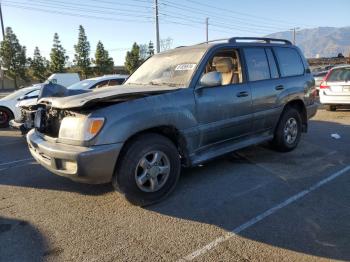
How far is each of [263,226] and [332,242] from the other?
647 millimetres

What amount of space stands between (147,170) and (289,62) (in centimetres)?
374

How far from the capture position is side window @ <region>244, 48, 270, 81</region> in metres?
5.53

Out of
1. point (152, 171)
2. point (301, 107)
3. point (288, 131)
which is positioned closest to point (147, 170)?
point (152, 171)

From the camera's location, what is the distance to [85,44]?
56.6m

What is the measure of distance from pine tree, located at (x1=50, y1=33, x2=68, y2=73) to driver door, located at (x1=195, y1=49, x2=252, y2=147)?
2029 inches

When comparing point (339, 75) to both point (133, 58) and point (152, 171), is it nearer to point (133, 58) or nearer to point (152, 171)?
point (152, 171)

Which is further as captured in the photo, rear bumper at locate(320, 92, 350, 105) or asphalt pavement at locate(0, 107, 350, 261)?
rear bumper at locate(320, 92, 350, 105)

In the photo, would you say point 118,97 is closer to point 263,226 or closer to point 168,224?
point 168,224

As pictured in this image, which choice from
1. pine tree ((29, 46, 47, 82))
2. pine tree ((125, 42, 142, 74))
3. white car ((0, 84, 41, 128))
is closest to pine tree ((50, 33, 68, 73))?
pine tree ((29, 46, 47, 82))

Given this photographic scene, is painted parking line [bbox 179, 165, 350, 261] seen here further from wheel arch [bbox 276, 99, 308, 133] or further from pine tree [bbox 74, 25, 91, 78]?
pine tree [bbox 74, 25, 91, 78]

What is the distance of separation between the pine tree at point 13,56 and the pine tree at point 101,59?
10811 mm

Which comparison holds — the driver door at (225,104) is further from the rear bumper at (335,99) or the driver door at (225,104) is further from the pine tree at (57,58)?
the pine tree at (57,58)

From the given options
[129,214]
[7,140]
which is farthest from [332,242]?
[7,140]

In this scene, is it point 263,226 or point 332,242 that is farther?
point 263,226
